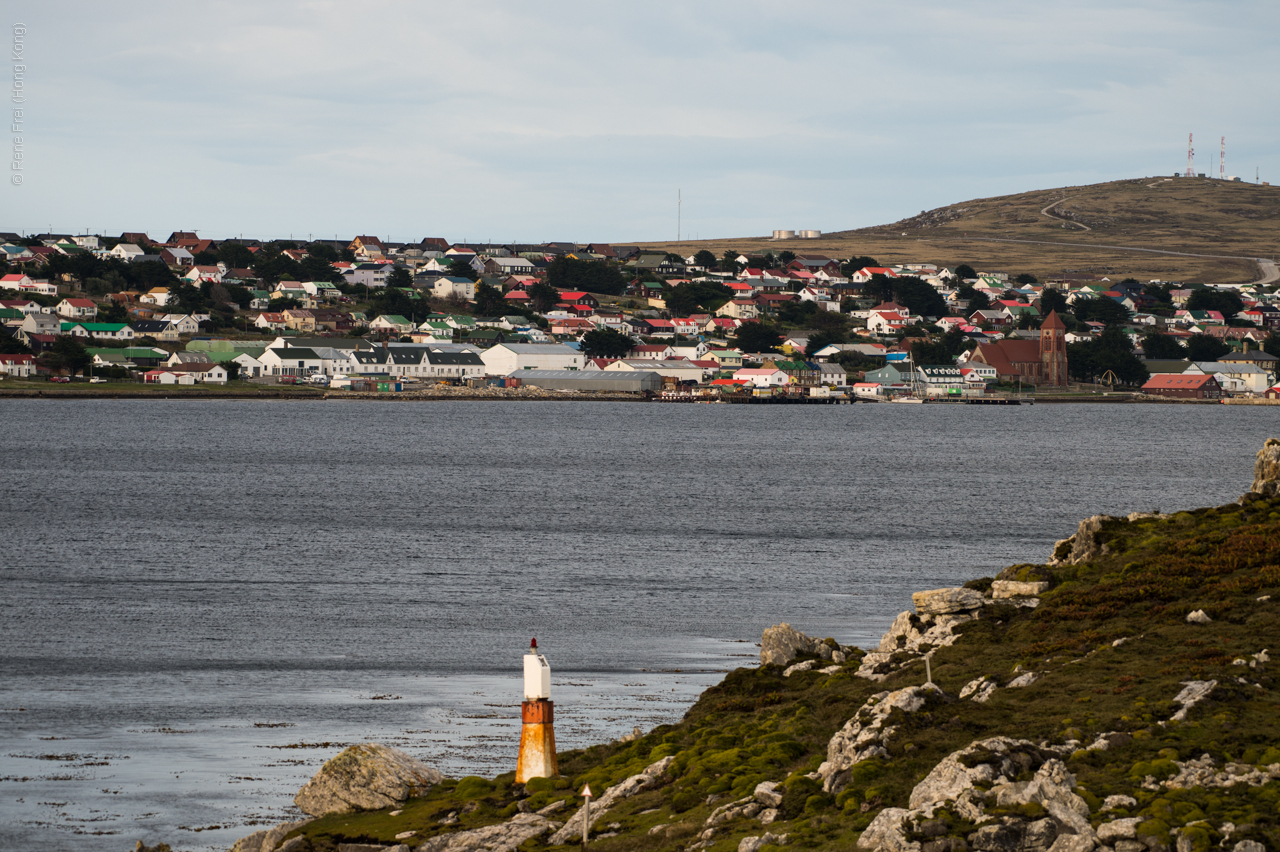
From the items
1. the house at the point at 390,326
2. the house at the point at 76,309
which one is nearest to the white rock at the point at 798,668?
the house at the point at 76,309

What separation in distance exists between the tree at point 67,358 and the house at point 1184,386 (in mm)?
138759

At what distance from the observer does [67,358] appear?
506 ft

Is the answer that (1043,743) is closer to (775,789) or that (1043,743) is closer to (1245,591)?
(775,789)

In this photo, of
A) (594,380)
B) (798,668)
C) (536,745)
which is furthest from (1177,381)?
(536,745)

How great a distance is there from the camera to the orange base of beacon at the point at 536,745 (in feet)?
57.8

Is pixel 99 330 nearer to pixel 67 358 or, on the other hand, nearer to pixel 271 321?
pixel 67 358

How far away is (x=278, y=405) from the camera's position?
15562cm

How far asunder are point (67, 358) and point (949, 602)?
492ft

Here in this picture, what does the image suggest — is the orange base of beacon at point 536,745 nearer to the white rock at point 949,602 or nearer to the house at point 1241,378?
the white rock at point 949,602

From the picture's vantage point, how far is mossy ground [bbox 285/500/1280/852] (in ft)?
45.1

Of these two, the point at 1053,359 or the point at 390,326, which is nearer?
the point at 390,326

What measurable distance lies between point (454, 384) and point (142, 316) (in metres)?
42.3

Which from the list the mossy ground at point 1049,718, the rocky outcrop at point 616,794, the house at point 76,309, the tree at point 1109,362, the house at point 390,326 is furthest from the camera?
the house at point 390,326

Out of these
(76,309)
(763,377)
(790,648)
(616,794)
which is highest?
(76,309)
